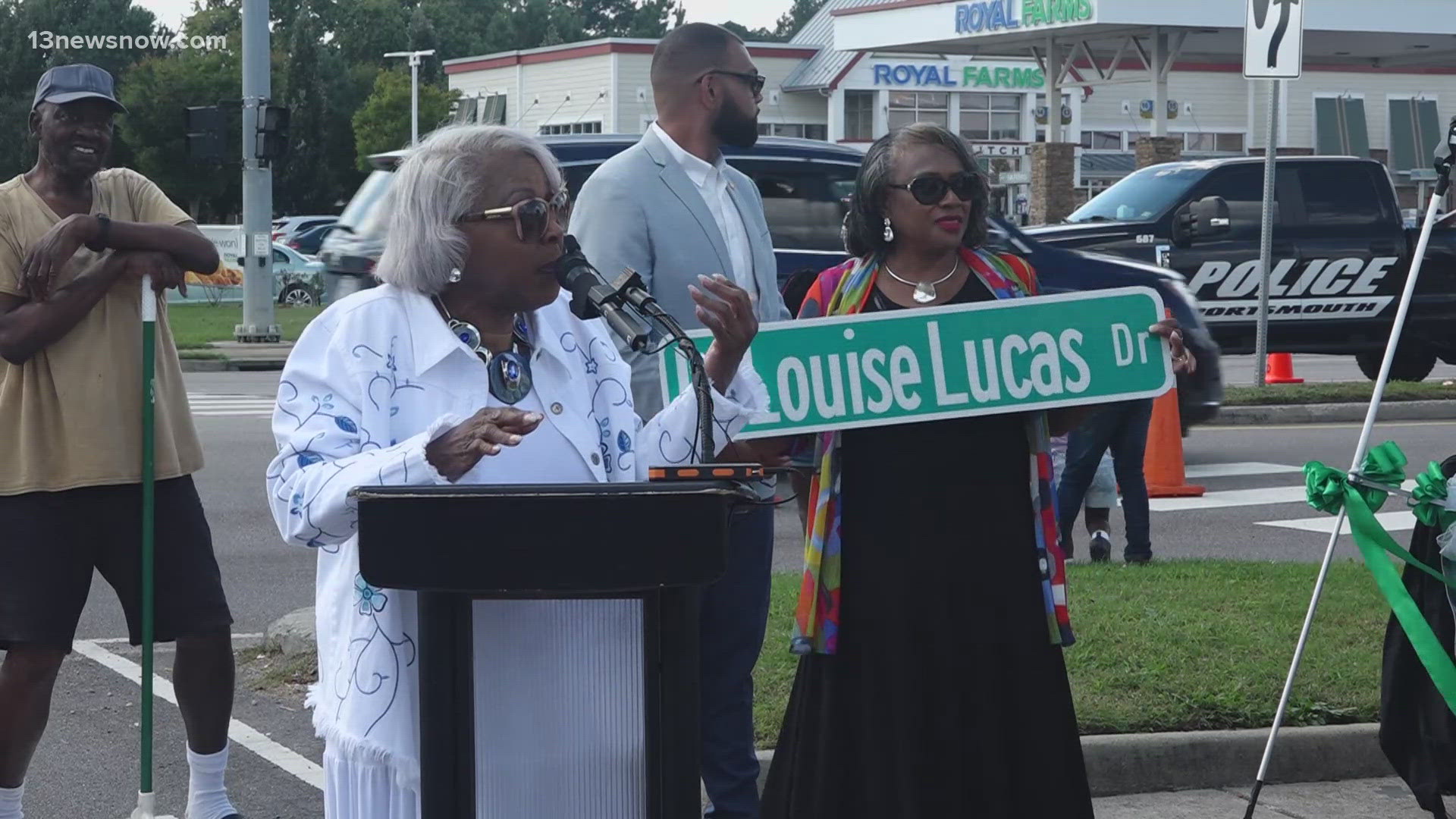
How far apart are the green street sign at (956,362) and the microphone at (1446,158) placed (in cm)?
145

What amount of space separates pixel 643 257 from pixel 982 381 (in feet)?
3.42

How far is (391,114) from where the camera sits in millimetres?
56688

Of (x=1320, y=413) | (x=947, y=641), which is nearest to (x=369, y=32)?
(x=1320, y=413)

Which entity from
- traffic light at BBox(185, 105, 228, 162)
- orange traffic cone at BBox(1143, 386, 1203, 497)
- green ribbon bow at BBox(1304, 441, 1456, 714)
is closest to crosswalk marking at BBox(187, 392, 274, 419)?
traffic light at BBox(185, 105, 228, 162)

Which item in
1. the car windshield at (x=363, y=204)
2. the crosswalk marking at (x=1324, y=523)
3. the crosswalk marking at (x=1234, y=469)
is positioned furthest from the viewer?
the crosswalk marking at (x=1234, y=469)

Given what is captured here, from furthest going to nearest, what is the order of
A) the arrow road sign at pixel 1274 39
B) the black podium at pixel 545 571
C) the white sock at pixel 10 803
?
the arrow road sign at pixel 1274 39 → the white sock at pixel 10 803 → the black podium at pixel 545 571

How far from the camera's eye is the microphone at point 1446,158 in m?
4.85

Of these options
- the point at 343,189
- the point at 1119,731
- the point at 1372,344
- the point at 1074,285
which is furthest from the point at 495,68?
the point at 1119,731

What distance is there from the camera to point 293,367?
109 inches

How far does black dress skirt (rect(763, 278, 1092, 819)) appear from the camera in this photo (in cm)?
383

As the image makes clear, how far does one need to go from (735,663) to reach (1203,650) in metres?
2.48

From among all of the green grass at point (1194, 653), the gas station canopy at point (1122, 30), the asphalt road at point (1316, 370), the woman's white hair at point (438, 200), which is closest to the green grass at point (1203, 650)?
the green grass at point (1194, 653)

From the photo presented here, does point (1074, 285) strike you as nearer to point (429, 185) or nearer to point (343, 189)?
point (429, 185)

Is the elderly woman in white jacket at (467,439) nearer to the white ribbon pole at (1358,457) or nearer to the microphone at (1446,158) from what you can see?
the white ribbon pole at (1358,457)
